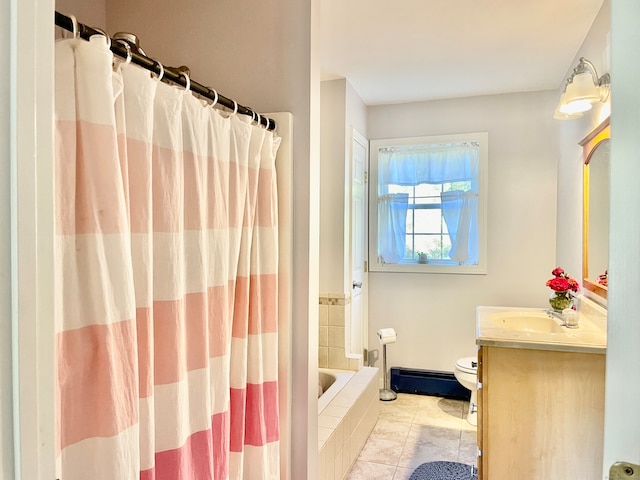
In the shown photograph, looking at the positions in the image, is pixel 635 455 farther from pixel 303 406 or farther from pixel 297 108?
pixel 297 108

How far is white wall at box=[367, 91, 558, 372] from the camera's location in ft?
11.3

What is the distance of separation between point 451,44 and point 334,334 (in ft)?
6.81

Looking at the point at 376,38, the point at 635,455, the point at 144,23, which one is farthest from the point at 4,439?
the point at 376,38

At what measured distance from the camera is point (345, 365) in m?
3.19

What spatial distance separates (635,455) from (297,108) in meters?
1.30

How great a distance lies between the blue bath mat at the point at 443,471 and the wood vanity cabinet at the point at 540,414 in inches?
21.1

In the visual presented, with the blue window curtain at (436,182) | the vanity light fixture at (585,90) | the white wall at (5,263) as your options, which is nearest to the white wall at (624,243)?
the white wall at (5,263)

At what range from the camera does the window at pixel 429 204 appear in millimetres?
3600

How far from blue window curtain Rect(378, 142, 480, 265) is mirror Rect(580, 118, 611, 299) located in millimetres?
1066

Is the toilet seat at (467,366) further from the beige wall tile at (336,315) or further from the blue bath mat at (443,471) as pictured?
the beige wall tile at (336,315)

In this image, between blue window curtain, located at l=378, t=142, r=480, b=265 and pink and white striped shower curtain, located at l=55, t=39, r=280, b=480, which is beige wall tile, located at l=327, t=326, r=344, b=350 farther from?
pink and white striped shower curtain, located at l=55, t=39, r=280, b=480

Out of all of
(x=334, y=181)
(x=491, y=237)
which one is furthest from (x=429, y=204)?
(x=334, y=181)

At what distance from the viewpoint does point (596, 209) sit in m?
2.30

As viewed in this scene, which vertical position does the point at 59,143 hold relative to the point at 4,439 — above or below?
above
